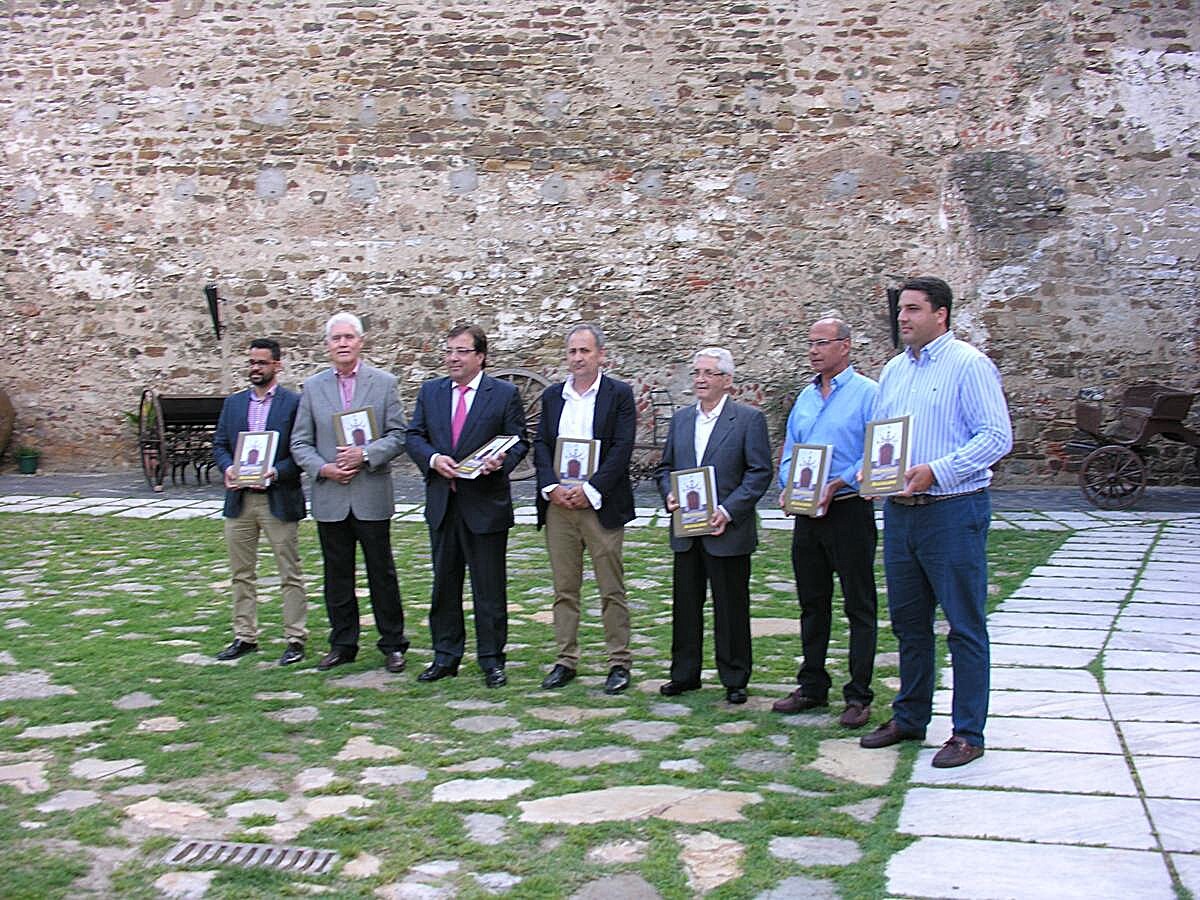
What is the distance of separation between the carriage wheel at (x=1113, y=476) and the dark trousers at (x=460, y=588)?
7.27m

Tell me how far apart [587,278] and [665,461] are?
8.18m

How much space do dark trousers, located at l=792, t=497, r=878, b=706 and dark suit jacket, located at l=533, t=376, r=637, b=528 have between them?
84 centimetres

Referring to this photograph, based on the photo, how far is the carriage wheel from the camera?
10883 millimetres

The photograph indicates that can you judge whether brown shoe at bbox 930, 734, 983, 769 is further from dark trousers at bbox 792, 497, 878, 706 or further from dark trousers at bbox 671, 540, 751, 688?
dark trousers at bbox 671, 540, 751, 688

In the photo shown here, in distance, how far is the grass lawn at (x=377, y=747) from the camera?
3.32 metres

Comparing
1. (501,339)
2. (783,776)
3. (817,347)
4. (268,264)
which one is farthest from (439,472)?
(268,264)

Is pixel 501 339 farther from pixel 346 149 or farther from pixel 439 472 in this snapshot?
pixel 439 472

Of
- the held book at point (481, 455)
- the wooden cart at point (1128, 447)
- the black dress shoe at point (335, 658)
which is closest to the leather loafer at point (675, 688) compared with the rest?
the held book at point (481, 455)

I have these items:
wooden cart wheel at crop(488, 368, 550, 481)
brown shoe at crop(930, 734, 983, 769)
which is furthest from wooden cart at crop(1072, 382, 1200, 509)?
brown shoe at crop(930, 734, 983, 769)

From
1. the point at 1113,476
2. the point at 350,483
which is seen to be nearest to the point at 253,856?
the point at 350,483

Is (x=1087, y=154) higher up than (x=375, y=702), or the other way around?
(x=1087, y=154)

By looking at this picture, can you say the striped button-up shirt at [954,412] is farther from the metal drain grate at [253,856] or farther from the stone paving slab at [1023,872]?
the metal drain grate at [253,856]

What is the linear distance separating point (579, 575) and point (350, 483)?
1168 mm

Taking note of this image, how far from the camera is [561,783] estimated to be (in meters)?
3.95
